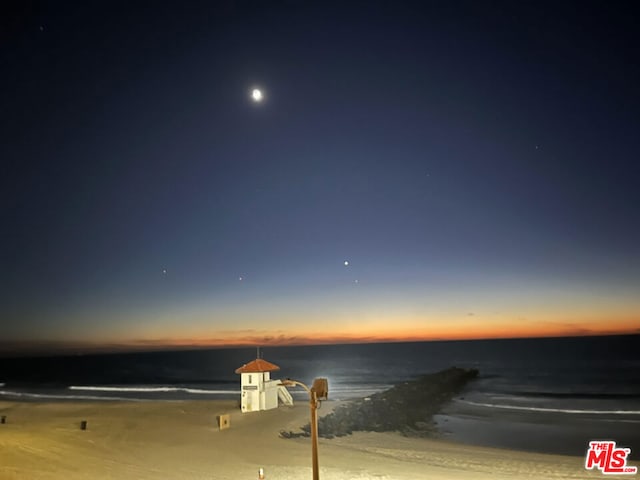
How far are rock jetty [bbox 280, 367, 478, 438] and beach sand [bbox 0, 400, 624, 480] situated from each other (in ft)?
4.69

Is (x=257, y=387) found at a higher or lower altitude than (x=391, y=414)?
higher

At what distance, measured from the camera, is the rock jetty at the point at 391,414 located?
23.2 m

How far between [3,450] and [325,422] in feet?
46.6

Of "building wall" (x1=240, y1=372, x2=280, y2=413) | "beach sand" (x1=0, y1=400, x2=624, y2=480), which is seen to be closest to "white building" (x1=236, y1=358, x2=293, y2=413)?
"building wall" (x1=240, y1=372, x2=280, y2=413)

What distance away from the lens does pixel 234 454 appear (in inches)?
660

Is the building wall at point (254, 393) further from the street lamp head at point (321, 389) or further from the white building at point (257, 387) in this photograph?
the street lamp head at point (321, 389)

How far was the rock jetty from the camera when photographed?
23.2 metres

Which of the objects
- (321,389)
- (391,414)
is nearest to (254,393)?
(391,414)

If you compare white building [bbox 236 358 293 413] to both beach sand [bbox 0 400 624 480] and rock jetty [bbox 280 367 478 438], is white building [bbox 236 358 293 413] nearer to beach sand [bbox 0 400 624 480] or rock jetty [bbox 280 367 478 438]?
beach sand [bbox 0 400 624 480]

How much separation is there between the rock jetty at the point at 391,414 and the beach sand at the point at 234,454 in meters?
1.43

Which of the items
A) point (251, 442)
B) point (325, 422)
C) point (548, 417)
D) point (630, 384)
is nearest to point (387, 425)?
point (325, 422)

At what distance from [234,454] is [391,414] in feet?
49.0

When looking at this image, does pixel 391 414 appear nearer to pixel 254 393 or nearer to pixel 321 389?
pixel 254 393

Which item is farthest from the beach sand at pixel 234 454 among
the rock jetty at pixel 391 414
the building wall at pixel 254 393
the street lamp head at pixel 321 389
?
the street lamp head at pixel 321 389
